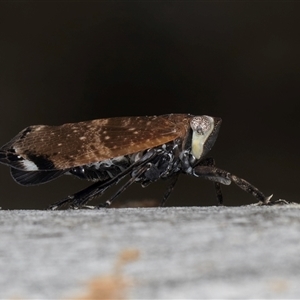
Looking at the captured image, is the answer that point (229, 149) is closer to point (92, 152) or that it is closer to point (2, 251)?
point (92, 152)

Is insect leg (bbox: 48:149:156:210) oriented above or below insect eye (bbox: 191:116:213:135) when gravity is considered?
below

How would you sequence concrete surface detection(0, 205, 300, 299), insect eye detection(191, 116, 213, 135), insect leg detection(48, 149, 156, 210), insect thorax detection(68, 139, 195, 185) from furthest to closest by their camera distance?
insect eye detection(191, 116, 213, 135), insect thorax detection(68, 139, 195, 185), insect leg detection(48, 149, 156, 210), concrete surface detection(0, 205, 300, 299)

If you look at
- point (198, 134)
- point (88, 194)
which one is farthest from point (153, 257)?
point (198, 134)

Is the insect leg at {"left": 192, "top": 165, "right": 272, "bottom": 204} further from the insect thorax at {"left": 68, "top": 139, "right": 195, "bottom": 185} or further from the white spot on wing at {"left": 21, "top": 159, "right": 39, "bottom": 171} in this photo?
the white spot on wing at {"left": 21, "top": 159, "right": 39, "bottom": 171}

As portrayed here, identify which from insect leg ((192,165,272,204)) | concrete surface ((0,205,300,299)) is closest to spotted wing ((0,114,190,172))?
insect leg ((192,165,272,204))

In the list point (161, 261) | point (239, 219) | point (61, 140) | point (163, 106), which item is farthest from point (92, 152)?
point (163, 106)

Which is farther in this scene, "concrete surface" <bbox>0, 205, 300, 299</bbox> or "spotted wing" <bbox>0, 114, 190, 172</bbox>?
"spotted wing" <bbox>0, 114, 190, 172</bbox>

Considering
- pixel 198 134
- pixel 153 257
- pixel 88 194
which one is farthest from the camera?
pixel 198 134

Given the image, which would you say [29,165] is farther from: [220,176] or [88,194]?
[220,176]

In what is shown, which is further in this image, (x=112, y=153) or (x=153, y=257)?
(x=112, y=153)
